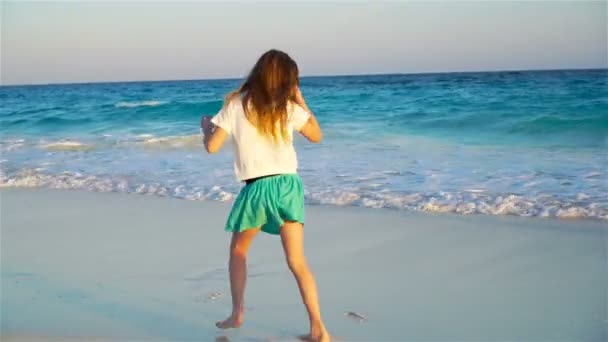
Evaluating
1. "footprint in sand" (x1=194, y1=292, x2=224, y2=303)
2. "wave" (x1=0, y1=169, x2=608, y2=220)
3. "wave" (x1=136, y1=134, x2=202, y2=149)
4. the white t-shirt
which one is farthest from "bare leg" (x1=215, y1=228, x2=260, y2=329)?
"wave" (x1=136, y1=134, x2=202, y2=149)

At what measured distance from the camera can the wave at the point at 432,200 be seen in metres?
6.32

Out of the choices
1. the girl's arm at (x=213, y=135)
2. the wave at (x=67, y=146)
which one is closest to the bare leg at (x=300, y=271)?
the girl's arm at (x=213, y=135)

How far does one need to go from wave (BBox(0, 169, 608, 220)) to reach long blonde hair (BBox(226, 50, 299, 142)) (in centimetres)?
350

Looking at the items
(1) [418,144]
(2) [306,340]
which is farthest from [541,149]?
(2) [306,340]

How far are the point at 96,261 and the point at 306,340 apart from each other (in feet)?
7.19

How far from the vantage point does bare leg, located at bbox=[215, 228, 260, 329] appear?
3566 millimetres

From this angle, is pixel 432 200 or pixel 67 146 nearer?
pixel 432 200

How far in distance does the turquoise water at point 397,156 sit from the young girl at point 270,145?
11.1ft

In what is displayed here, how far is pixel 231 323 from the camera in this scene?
373 centimetres

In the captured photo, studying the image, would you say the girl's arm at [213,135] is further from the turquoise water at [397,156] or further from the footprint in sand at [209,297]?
the turquoise water at [397,156]

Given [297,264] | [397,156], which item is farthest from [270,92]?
[397,156]

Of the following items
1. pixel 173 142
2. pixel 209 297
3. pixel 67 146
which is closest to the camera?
pixel 209 297

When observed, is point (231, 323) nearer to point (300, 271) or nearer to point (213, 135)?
point (300, 271)

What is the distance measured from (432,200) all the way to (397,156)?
3655 millimetres
